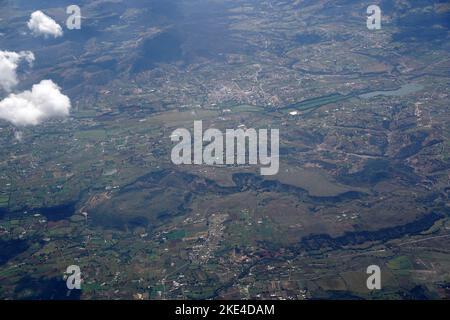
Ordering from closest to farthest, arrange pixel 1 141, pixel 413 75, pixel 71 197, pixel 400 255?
1. pixel 400 255
2. pixel 71 197
3. pixel 1 141
4. pixel 413 75

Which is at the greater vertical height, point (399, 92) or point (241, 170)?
point (399, 92)

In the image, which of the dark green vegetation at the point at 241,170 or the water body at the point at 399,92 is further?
the water body at the point at 399,92

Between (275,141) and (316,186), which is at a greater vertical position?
(275,141)

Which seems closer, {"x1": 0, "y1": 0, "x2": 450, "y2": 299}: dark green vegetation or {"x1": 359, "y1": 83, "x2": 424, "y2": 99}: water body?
{"x1": 0, "y1": 0, "x2": 450, "y2": 299}: dark green vegetation

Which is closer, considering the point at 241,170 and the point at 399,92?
the point at 241,170

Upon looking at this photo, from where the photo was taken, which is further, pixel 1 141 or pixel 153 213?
pixel 1 141

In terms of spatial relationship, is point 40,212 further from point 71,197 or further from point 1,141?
point 1,141
